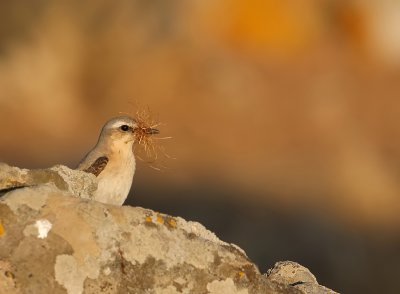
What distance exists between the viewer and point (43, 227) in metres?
6.64

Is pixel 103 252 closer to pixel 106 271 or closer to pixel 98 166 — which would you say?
pixel 106 271

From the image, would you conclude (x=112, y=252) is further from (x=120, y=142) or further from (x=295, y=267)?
(x=120, y=142)

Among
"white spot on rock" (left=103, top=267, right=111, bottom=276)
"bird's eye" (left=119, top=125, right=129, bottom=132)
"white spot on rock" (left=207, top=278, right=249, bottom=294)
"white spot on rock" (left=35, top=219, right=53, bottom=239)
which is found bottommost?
"white spot on rock" (left=103, top=267, right=111, bottom=276)

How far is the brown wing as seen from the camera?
35.0ft

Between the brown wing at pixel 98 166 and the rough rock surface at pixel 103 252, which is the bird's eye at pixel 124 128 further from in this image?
the rough rock surface at pixel 103 252

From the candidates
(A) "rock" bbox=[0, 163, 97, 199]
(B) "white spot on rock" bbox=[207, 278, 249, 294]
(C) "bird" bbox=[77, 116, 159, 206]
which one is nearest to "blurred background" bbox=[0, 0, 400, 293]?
(C) "bird" bbox=[77, 116, 159, 206]

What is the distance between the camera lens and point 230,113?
102 feet

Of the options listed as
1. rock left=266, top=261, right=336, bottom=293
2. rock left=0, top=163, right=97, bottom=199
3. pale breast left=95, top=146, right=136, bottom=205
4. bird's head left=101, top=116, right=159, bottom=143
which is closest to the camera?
rock left=0, top=163, right=97, bottom=199

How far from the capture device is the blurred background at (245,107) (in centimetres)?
2261

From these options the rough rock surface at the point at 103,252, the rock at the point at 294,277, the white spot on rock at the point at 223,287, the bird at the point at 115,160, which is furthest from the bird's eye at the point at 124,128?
the white spot on rock at the point at 223,287

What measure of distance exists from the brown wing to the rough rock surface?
3456 mm

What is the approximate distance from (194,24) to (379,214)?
11009 mm

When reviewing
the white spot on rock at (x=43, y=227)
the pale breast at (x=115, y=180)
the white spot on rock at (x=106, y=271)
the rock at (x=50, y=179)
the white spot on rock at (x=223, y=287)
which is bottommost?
the white spot on rock at (x=106, y=271)

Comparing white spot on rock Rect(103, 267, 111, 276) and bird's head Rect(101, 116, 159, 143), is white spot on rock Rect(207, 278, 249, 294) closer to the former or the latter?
white spot on rock Rect(103, 267, 111, 276)
